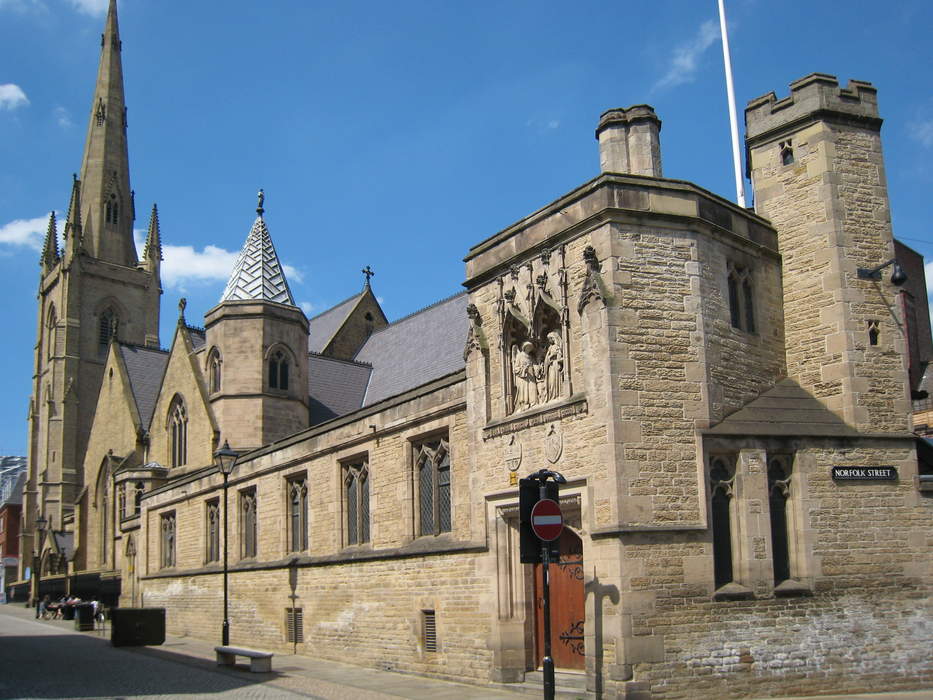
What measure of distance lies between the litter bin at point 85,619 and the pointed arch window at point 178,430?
660cm

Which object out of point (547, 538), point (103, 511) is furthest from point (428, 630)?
point (103, 511)

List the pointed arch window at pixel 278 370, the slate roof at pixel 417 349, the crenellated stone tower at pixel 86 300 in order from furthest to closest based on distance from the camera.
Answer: the crenellated stone tower at pixel 86 300
the pointed arch window at pixel 278 370
the slate roof at pixel 417 349

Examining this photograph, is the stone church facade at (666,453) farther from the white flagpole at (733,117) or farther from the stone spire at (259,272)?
the stone spire at (259,272)

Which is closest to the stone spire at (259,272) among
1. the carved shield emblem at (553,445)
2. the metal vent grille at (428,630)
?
the metal vent grille at (428,630)

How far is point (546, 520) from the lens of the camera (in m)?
11.7

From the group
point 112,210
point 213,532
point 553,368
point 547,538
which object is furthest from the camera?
point 112,210

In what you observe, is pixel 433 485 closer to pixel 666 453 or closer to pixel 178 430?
pixel 666 453

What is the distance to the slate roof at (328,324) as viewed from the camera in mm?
43812

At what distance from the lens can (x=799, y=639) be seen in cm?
1422

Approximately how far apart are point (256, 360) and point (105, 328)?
4813cm

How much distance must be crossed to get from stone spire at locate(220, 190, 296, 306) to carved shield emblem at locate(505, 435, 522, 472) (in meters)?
19.1

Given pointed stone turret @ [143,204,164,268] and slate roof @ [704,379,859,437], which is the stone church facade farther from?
pointed stone turret @ [143,204,164,268]

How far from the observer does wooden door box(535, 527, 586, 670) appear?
1504 centimetres

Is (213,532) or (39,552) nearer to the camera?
(213,532)
